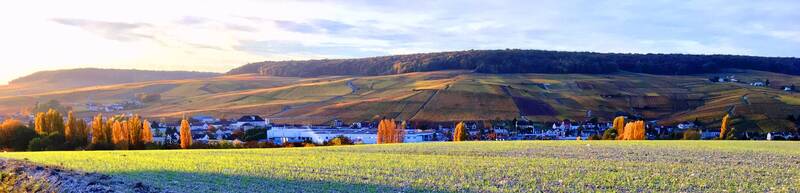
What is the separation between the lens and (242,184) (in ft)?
70.7

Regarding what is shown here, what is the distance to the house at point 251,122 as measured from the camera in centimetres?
13712

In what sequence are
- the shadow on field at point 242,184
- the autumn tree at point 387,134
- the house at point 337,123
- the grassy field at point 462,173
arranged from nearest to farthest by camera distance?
the shadow on field at point 242,184 → the grassy field at point 462,173 → the autumn tree at point 387,134 → the house at point 337,123

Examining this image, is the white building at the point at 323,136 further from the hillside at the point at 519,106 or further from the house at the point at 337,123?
the hillside at the point at 519,106

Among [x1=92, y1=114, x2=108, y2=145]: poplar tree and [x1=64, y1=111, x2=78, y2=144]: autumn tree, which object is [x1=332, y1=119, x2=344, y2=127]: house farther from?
[x1=64, y1=111, x2=78, y2=144]: autumn tree

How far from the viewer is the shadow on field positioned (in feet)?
66.5

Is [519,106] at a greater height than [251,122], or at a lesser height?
greater

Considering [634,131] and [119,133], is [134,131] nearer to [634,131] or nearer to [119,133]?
[119,133]

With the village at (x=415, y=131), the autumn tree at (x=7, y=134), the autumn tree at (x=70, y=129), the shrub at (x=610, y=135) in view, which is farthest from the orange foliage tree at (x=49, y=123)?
the shrub at (x=610, y=135)

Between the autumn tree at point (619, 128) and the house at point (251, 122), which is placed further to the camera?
the house at point (251, 122)

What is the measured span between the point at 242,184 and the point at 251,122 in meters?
129

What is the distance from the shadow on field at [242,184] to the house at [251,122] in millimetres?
112378

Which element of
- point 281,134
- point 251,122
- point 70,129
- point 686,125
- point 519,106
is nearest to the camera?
point 70,129

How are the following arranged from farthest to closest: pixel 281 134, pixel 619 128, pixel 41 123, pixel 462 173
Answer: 1. pixel 281 134
2. pixel 619 128
3. pixel 41 123
4. pixel 462 173

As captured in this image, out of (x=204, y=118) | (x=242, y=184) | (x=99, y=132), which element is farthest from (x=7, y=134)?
(x=204, y=118)
